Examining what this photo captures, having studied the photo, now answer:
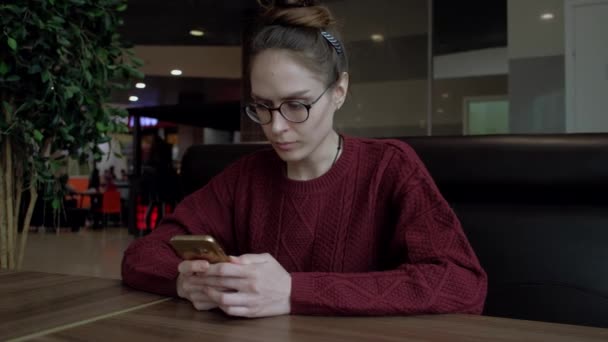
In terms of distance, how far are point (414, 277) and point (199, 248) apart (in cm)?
38

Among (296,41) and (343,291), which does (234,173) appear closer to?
(296,41)

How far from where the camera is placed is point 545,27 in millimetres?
4145

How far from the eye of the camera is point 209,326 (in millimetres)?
729

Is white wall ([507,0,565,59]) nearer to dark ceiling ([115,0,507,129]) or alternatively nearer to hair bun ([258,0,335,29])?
dark ceiling ([115,0,507,129])

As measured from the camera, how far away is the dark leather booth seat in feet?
3.77

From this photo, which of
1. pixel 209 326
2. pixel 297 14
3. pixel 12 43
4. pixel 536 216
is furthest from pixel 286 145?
pixel 12 43

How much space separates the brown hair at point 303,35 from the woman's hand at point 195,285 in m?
0.46

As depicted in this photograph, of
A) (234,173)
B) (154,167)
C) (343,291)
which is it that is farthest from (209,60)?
(343,291)

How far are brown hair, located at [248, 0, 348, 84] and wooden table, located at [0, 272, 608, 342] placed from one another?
55 centimetres

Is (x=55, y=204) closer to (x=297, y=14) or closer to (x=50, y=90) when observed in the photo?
(x=50, y=90)

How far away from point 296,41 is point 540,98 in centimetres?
360

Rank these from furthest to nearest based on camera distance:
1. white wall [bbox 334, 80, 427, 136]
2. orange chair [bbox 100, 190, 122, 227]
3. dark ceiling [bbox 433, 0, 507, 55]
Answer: orange chair [bbox 100, 190, 122, 227] < white wall [bbox 334, 80, 427, 136] < dark ceiling [bbox 433, 0, 507, 55]

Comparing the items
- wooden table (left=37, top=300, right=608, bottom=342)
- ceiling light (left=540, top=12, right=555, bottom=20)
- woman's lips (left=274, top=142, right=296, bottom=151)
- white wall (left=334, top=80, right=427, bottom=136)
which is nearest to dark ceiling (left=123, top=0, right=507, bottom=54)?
ceiling light (left=540, top=12, right=555, bottom=20)

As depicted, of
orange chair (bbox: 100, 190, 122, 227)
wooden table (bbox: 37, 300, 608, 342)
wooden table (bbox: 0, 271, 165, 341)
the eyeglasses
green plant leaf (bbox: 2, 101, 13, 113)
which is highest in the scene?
green plant leaf (bbox: 2, 101, 13, 113)
